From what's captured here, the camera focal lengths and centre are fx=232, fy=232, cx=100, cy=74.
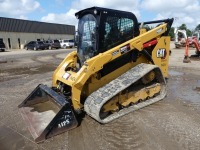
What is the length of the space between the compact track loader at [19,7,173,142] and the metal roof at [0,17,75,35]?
42567 mm

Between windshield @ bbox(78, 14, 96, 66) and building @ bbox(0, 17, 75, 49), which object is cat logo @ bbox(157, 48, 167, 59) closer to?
windshield @ bbox(78, 14, 96, 66)

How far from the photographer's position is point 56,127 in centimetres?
418

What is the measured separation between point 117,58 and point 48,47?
34257 millimetres

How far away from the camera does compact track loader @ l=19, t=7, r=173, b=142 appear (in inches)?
184

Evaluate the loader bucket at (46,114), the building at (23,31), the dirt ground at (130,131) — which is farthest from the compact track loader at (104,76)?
the building at (23,31)

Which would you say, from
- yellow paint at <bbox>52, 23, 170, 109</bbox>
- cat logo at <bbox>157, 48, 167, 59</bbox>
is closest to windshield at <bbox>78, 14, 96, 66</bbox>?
yellow paint at <bbox>52, 23, 170, 109</bbox>

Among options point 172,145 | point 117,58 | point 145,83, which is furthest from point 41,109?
point 172,145

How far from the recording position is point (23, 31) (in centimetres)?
4838

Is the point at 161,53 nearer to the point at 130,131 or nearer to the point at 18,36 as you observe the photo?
the point at 130,131

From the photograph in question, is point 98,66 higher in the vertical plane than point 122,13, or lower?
lower

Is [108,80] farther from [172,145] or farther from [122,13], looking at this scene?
[172,145]

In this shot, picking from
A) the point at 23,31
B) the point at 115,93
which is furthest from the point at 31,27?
the point at 115,93

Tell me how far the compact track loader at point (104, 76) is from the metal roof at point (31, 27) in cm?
4257

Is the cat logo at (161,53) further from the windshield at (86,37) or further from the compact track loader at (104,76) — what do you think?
the windshield at (86,37)
